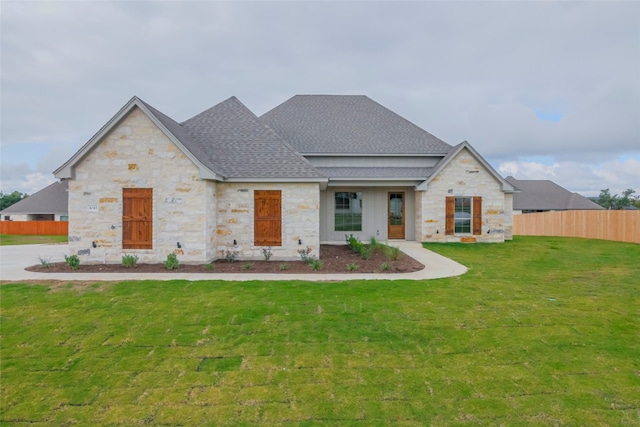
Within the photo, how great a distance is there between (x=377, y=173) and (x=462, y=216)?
4.61 m

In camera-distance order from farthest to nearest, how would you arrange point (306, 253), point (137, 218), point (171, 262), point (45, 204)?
point (45, 204), point (306, 253), point (137, 218), point (171, 262)

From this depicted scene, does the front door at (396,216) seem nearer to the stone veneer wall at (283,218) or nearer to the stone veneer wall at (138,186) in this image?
the stone veneer wall at (283,218)

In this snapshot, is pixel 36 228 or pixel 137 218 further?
pixel 36 228

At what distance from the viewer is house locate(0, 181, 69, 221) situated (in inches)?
1388

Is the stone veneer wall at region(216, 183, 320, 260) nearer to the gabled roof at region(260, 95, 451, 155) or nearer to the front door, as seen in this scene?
the gabled roof at region(260, 95, 451, 155)

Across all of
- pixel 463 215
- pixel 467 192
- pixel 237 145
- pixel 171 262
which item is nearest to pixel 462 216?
pixel 463 215

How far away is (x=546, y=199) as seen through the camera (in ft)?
134

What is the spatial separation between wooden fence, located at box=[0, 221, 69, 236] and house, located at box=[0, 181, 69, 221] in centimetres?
535

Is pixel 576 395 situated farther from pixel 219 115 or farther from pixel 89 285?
pixel 219 115

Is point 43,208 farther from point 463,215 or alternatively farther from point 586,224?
point 586,224

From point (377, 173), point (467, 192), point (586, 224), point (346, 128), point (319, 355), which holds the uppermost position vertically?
point (346, 128)

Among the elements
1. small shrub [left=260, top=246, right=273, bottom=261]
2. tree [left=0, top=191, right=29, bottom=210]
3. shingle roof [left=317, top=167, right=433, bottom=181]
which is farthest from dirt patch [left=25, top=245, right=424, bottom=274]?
tree [left=0, top=191, right=29, bottom=210]

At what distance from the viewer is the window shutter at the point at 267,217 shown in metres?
12.3

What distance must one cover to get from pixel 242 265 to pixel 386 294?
513cm
